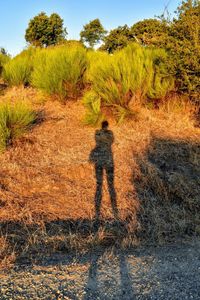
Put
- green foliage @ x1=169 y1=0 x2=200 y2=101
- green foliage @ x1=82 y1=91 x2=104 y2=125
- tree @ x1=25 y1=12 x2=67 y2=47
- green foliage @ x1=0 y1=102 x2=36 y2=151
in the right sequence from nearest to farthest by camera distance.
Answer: green foliage @ x1=0 y1=102 x2=36 y2=151
green foliage @ x1=169 y1=0 x2=200 y2=101
green foliage @ x1=82 y1=91 x2=104 y2=125
tree @ x1=25 y1=12 x2=67 y2=47

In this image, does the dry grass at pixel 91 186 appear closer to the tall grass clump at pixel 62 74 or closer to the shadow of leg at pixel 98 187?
the shadow of leg at pixel 98 187

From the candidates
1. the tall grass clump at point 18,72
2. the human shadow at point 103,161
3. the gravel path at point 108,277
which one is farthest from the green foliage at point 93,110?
the gravel path at point 108,277

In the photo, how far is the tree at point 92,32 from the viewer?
3662cm

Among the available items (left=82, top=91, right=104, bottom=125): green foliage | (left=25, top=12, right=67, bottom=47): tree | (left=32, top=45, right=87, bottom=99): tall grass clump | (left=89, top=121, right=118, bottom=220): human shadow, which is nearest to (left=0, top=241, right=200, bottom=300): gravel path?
(left=89, top=121, right=118, bottom=220): human shadow

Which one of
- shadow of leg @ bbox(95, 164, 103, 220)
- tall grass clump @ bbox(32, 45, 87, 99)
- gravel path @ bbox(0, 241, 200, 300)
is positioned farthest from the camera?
tall grass clump @ bbox(32, 45, 87, 99)

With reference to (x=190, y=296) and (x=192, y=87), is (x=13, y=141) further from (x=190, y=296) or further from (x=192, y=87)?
(x=190, y=296)

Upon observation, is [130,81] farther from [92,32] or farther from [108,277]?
[92,32]

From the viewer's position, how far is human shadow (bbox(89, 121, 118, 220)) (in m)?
7.52

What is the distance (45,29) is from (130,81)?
26088mm

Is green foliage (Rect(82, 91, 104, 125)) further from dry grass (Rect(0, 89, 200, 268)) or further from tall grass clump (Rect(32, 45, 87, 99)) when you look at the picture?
tall grass clump (Rect(32, 45, 87, 99))

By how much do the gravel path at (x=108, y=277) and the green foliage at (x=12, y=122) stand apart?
421cm

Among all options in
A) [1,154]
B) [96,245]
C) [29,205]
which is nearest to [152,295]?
[96,245]

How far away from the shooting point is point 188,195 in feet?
25.3

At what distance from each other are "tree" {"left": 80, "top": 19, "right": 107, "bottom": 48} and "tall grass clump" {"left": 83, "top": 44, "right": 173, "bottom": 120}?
2649 centimetres
